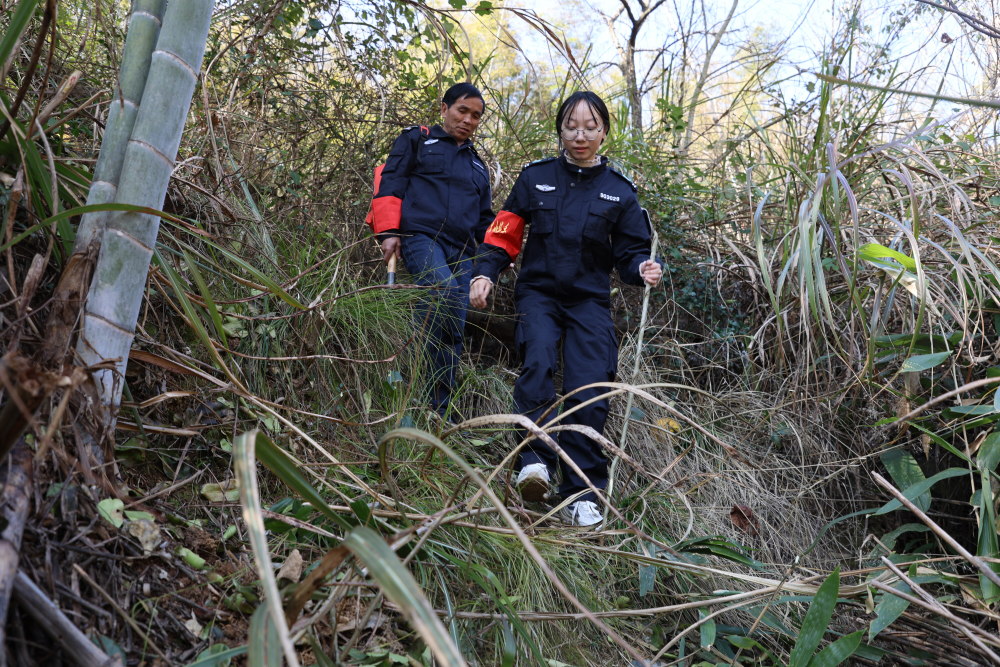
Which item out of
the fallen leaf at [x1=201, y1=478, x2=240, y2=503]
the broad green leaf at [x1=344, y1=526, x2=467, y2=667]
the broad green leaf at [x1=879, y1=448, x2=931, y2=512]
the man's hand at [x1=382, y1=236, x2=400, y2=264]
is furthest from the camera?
the man's hand at [x1=382, y1=236, x2=400, y2=264]

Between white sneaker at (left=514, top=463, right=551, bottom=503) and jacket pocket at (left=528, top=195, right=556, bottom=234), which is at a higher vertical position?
jacket pocket at (left=528, top=195, right=556, bottom=234)

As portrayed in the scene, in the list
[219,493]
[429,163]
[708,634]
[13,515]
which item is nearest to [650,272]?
[429,163]

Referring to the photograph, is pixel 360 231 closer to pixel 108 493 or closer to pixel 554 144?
pixel 554 144

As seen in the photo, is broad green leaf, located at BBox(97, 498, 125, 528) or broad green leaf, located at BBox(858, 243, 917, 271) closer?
broad green leaf, located at BBox(97, 498, 125, 528)

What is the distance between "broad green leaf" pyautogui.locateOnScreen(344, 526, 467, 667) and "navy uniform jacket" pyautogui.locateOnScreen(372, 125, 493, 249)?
2387 mm

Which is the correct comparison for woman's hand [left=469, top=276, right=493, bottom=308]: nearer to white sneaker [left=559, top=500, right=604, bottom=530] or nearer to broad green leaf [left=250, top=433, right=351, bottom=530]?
white sneaker [left=559, top=500, right=604, bottom=530]

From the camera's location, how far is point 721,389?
3.38m

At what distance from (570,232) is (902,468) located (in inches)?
58.4

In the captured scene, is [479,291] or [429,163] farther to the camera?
[429,163]

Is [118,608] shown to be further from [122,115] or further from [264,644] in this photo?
[122,115]

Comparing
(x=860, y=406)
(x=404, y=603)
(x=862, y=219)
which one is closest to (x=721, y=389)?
(x=860, y=406)

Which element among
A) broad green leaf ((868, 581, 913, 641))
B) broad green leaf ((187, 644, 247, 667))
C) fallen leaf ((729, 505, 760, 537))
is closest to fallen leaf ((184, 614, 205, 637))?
broad green leaf ((187, 644, 247, 667))

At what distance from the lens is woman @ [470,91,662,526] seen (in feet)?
9.52

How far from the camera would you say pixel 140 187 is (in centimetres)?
148
